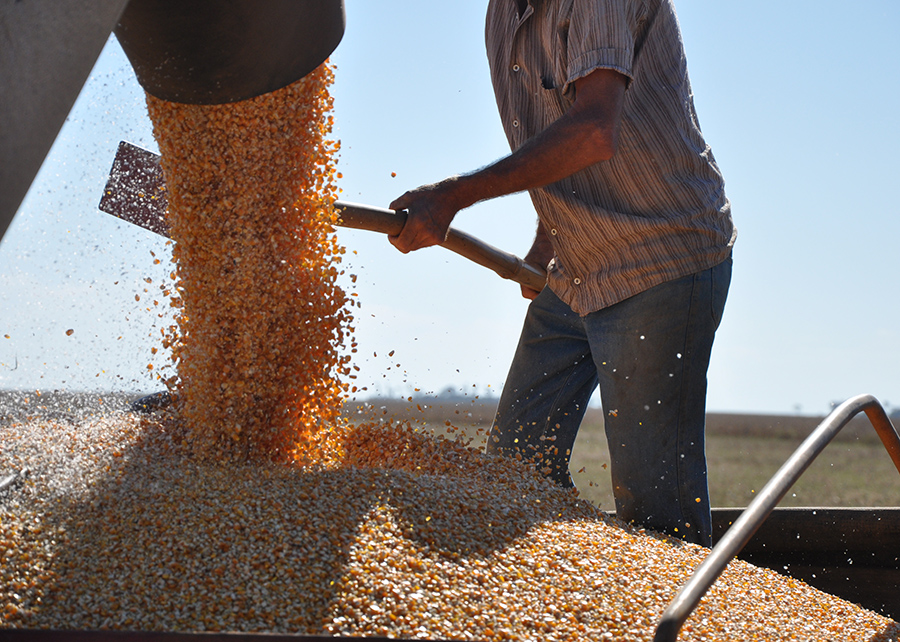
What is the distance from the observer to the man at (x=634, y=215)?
1.79 metres

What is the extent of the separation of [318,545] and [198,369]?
2.26ft

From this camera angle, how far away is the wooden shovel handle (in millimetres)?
1850

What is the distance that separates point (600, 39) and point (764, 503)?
1114 millimetres

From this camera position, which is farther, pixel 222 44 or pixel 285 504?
pixel 222 44

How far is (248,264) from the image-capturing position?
69.0 inches

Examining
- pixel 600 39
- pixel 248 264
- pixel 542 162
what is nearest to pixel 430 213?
pixel 542 162

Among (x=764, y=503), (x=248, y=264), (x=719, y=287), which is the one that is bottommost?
(x=764, y=503)

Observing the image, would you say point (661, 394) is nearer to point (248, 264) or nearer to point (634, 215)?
point (634, 215)

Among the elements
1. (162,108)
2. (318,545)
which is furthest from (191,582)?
(162,108)

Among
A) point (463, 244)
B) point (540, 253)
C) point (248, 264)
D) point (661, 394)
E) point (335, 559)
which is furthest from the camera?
point (540, 253)

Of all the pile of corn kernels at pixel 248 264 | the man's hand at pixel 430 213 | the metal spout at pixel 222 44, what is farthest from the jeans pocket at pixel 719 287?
the metal spout at pixel 222 44

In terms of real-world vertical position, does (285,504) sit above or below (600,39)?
below

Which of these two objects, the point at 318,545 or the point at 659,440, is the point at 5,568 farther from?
the point at 659,440

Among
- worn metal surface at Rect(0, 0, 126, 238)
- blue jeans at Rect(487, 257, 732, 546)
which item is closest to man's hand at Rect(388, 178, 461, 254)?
blue jeans at Rect(487, 257, 732, 546)
